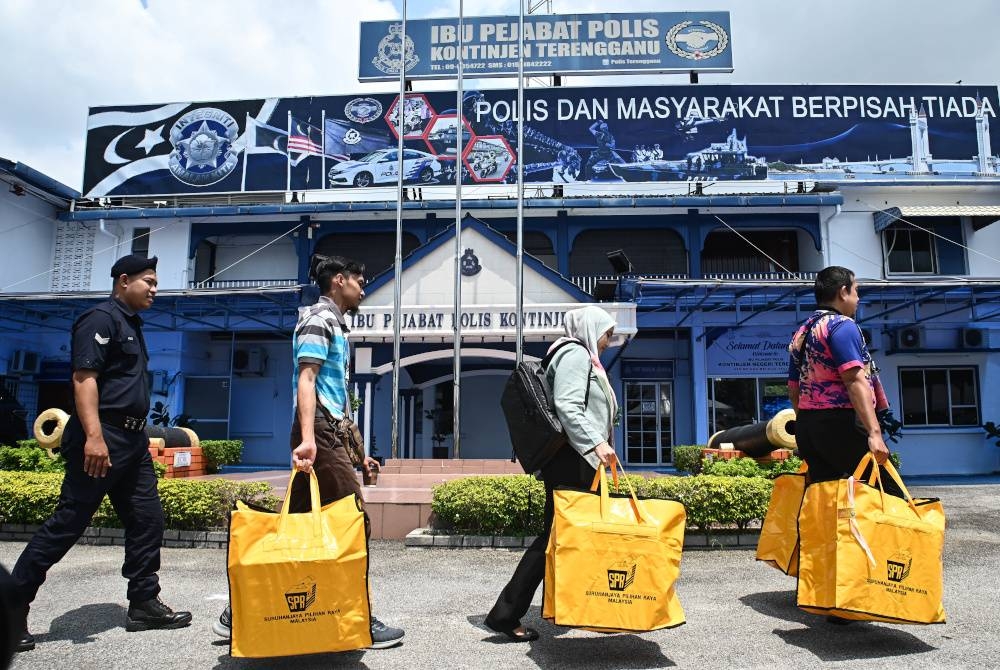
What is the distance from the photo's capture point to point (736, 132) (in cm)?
1853

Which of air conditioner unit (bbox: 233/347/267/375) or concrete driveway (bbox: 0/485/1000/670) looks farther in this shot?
air conditioner unit (bbox: 233/347/267/375)

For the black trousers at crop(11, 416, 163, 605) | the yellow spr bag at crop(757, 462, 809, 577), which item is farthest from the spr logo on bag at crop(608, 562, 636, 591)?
the black trousers at crop(11, 416, 163, 605)

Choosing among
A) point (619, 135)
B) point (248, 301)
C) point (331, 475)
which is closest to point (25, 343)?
point (248, 301)

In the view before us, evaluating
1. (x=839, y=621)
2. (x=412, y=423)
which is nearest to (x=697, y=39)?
(x=412, y=423)

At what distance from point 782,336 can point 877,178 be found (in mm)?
4941

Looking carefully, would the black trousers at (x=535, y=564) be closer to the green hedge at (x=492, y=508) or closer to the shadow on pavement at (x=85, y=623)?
the shadow on pavement at (x=85, y=623)

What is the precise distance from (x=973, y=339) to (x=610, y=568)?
16.8 metres

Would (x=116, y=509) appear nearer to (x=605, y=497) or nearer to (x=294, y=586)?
(x=294, y=586)

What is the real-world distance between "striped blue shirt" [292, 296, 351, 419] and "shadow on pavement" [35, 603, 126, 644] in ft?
5.52

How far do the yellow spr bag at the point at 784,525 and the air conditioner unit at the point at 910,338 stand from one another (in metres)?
14.1

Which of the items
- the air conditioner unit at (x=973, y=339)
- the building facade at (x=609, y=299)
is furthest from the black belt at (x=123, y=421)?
the air conditioner unit at (x=973, y=339)

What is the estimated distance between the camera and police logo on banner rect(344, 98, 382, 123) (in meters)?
19.4

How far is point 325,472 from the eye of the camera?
3.49m

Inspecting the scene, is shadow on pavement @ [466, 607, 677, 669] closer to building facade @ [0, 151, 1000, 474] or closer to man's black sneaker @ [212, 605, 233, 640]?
man's black sneaker @ [212, 605, 233, 640]
